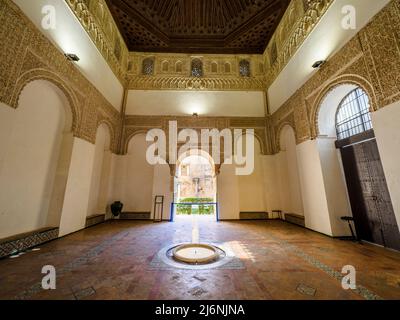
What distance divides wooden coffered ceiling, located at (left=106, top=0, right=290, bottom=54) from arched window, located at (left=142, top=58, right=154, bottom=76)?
17.7 inches

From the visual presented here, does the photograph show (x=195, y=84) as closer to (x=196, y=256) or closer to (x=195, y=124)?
(x=195, y=124)

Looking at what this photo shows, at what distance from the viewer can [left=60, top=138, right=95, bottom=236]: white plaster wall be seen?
454 centimetres

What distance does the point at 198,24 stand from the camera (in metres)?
7.41

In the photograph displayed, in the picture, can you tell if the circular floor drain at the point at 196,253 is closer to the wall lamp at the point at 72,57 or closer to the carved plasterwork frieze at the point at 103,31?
the wall lamp at the point at 72,57

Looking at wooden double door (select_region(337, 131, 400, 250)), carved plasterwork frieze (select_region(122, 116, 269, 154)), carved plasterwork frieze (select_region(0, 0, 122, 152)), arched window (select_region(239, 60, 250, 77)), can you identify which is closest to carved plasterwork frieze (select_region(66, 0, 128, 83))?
carved plasterwork frieze (select_region(0, 0, 122, 152))

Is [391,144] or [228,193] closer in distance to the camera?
[391,144]

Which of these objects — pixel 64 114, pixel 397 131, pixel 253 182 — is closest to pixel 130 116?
pixel 64 114

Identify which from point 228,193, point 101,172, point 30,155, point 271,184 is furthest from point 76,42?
point 271,184

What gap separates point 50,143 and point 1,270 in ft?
9.53

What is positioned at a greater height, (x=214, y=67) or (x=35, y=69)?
(x=214, y=67)

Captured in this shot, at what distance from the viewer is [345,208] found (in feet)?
14.6

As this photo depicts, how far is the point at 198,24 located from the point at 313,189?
26.0ft

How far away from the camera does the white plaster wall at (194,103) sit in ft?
25.2
